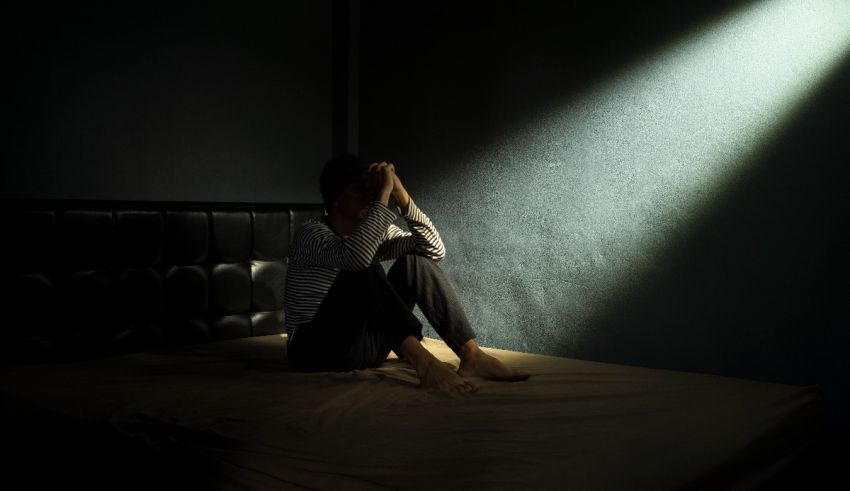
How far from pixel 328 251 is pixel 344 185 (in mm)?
288

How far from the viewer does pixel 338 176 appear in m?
2.27

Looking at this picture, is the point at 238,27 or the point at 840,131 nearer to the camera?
the point at 840,131

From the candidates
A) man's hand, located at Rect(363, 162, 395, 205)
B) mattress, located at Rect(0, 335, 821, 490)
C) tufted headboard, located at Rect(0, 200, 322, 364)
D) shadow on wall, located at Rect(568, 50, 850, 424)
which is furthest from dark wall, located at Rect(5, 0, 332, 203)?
shadow on wall, located at Rect(568, 50, 850, 424)

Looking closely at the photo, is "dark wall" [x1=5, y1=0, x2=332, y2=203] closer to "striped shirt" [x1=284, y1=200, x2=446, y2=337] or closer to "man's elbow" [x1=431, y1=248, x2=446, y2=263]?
"striped shirt" [x1=284, y1=200, x2=446, y2=337]

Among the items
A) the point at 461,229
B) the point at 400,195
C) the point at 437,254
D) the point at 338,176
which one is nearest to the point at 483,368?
the point at 437,254

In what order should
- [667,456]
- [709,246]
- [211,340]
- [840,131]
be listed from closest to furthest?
1. [667,456]
2. [840,131]
3. [709,246]
4. [211,340]

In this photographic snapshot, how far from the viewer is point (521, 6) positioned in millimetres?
2807

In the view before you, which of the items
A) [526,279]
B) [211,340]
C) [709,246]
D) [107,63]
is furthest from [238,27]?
[709,246]

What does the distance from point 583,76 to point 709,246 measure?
→ 783 millimetres

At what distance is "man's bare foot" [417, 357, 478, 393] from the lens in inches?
73.5

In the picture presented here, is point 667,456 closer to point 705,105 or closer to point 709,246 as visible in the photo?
point 709,246

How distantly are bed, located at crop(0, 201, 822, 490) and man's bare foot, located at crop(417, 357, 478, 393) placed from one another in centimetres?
4

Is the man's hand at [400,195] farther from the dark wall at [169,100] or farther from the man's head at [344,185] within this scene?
the dark wall at [169,100]

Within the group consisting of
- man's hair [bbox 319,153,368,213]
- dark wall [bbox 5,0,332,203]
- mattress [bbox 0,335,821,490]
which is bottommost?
mattress [bbox 0,335,821,490]
